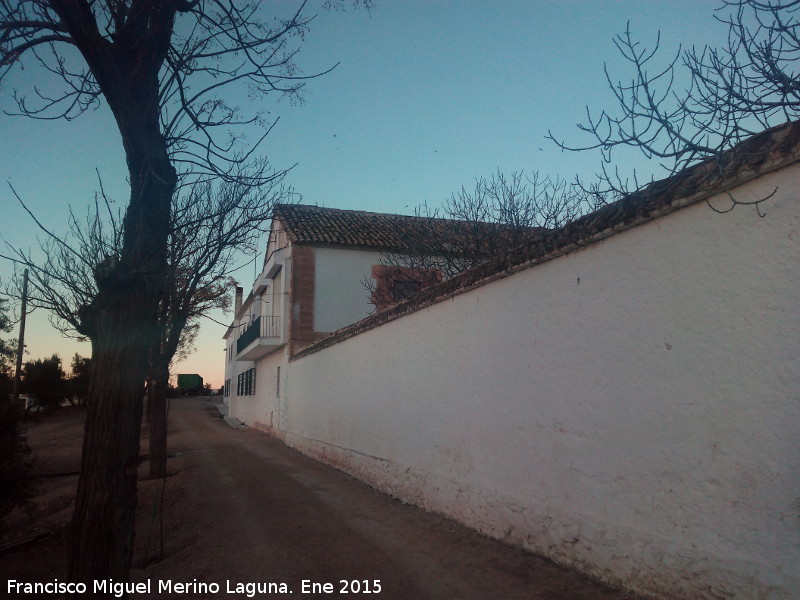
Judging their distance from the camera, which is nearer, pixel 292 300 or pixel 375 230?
pixel 292 300

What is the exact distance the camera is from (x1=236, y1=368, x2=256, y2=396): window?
27.4 meters

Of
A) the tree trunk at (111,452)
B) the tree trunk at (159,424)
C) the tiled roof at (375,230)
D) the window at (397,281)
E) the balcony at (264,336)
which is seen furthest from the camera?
the balcony at (264,336)

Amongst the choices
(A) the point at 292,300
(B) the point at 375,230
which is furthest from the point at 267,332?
(B) the point at 375,230

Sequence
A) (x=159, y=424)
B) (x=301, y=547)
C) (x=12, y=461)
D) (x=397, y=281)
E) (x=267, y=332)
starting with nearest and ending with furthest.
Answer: (x=301, y=547)
(x=12, y=461)
(x=159, y=424)
(x=397, y=281)
(x=267, y=332)

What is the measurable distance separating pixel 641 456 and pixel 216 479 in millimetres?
9433

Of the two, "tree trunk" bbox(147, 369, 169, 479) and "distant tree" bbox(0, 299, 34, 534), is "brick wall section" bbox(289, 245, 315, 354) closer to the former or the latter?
"tree trunk" bbox(147, 369, 169, 479)

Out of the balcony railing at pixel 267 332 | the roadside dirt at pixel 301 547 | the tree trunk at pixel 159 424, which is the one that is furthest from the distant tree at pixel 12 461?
the balcony railing at pixel 267 332

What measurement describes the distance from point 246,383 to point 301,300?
529 inches

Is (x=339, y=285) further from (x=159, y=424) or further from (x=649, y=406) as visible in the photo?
(x=649, y=406)

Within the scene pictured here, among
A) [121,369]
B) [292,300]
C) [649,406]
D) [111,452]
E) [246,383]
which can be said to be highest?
[292,300]

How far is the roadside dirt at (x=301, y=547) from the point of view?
4980 millimetres

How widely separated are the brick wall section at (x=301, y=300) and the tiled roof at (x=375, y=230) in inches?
19.7

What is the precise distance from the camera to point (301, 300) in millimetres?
17969

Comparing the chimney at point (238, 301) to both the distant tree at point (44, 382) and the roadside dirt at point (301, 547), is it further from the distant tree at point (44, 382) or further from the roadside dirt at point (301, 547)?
the roadside dirt at point (301, 547)
